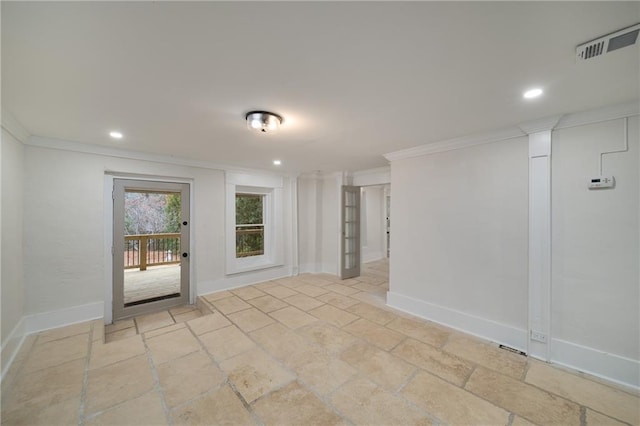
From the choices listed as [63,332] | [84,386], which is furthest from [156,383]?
[63,332]

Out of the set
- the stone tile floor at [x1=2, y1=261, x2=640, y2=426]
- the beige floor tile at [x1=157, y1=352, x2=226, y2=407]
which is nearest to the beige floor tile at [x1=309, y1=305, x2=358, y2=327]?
the stone tile floor at [x1=2, y1=261, x2=640, y2=426]

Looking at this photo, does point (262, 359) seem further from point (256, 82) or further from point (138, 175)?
point (138, 175)

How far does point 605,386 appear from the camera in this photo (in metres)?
2.05

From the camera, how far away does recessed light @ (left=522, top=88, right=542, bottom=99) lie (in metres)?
1.83

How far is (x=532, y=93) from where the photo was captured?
1881mm

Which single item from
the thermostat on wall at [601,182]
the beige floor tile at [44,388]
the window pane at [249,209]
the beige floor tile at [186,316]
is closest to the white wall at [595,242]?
the thermostat on wall at [601,182]

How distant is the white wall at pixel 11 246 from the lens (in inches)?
91.5

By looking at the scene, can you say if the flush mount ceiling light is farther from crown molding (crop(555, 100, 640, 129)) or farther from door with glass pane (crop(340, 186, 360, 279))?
door with glass pane (crop(340, 186, 360, 279))

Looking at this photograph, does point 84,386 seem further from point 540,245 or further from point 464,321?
point 540,245

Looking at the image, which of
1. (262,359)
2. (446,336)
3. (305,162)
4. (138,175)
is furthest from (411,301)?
(138,175)

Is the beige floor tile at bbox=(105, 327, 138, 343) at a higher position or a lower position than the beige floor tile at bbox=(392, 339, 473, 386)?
lower

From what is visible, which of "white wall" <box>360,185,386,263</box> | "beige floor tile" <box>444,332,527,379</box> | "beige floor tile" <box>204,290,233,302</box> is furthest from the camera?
"white wall" <box>360,185,386,263</box>

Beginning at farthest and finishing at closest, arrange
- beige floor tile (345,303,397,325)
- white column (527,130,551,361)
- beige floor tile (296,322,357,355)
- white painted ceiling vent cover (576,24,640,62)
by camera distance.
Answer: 1. beige floor tile (345,303,397,325)
2. beige floor tile (296,322,357,355)
3. white column (527,130,551,361)
4. white painted ceiling vent cover (576,24,640,62)

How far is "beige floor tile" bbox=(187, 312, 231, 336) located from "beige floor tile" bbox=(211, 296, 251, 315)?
0.19 metres
